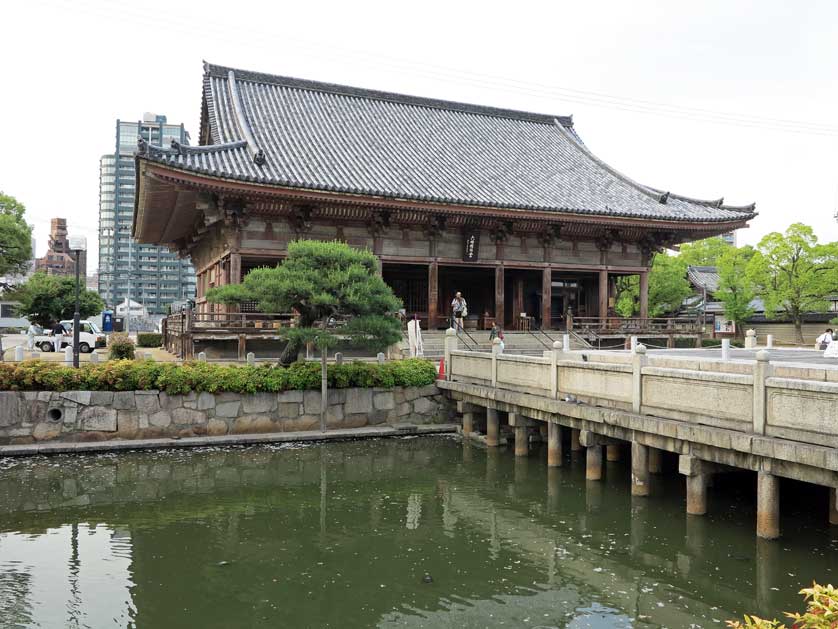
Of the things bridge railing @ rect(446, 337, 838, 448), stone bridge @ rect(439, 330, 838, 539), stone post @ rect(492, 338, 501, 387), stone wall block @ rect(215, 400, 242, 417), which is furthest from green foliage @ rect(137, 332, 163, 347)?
bridge railing @ rect(446, 337, 838, 448)

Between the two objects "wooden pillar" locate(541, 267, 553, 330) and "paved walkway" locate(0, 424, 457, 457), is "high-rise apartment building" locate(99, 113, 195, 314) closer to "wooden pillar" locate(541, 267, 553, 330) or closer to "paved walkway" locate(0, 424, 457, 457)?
"wooden pillar" locate(541, 267, 553, 330)

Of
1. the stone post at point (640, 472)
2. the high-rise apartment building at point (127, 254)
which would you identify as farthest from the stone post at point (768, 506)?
the high-rise apartment building at point (127, 254)

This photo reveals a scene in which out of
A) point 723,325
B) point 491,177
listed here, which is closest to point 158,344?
point 491,177

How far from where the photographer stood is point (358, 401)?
1805cm

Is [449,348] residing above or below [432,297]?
below

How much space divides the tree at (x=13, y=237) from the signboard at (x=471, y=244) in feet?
85.5

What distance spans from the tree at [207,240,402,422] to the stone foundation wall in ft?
2.82

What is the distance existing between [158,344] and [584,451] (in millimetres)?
28577

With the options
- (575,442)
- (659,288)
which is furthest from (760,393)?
(659,288)

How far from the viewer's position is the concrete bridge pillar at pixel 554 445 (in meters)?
14.4

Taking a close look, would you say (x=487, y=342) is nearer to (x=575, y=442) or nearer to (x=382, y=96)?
(x=575, y=442)

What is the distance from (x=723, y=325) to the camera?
54.8 m

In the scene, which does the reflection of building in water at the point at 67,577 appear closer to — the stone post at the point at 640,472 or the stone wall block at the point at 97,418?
the stone wall block at the point at 97,418

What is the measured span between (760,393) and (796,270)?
116ft
